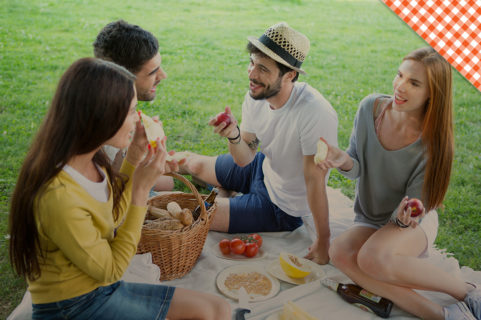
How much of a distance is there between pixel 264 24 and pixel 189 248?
726cm

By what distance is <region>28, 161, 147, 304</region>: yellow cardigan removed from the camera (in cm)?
173

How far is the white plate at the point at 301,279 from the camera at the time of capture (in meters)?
2.99

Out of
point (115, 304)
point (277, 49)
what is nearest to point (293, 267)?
point (115, 304)

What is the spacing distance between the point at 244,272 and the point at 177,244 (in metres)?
0.55

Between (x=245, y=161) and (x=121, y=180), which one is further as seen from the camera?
(x=245, y=161)

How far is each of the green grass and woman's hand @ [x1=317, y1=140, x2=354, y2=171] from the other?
132 centimetres

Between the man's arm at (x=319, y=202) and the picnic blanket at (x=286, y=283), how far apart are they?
0.39 feet

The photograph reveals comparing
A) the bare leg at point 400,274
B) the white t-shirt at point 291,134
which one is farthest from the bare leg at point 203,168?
the bare leg at point 400,274

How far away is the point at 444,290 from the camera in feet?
8.77

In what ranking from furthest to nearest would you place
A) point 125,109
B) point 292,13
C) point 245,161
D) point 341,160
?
point 292,13
point 245,161
point 341,160
point 125,109

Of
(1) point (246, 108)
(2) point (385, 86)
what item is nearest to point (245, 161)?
(1) point (246, 108)

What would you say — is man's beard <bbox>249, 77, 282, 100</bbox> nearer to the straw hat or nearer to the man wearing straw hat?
Result: the man wearing straw hat

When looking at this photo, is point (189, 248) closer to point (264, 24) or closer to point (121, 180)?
point (121, 180)

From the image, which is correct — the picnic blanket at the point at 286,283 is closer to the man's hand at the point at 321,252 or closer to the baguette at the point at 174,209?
the man's hand at the point at 321,252
